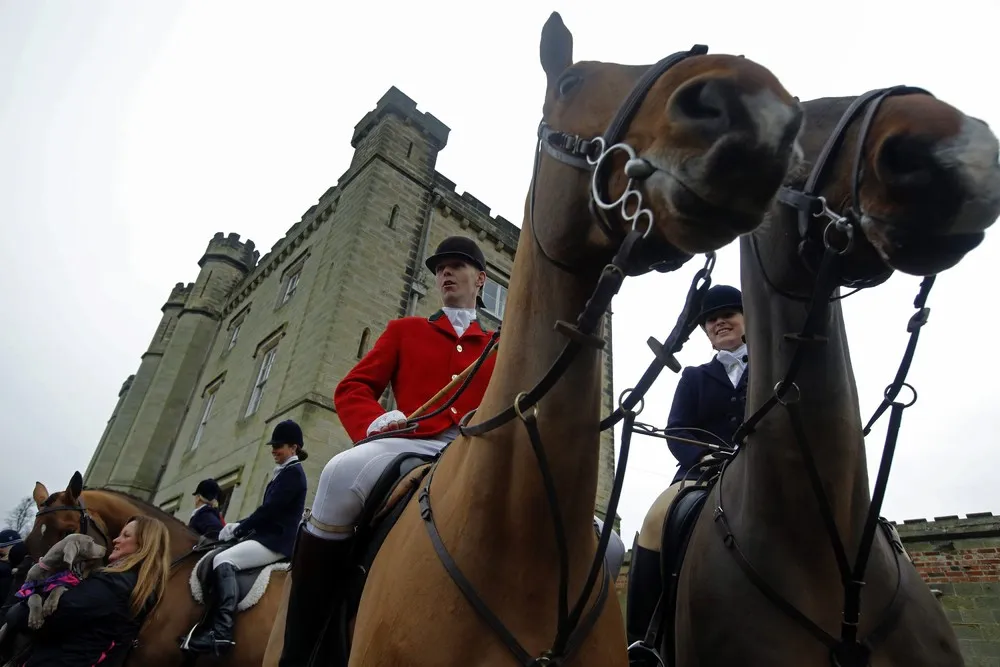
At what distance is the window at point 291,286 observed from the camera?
19.7m

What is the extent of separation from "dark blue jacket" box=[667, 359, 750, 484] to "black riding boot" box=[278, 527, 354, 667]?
7.79 feet

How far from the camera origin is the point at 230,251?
28906 mm

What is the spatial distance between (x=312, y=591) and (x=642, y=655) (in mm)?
1866

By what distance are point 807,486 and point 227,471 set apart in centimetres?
1625

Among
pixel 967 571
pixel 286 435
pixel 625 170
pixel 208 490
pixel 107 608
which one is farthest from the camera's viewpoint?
pixel 208 490

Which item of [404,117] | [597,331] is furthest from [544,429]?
[404,117]

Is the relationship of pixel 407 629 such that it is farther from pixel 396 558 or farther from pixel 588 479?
pixel 588 479

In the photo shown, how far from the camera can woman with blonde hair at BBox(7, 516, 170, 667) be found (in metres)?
4.72

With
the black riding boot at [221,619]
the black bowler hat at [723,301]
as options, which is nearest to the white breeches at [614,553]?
the black bowler hat at [723,301]

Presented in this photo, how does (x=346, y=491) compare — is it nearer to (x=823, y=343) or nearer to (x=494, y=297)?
(x=823, y=343)

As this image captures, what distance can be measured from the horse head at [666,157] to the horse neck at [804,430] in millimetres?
1188

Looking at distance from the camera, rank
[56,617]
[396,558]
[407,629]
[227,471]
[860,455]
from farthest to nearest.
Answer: [227,471]
[56,617]
[860,455]
[396,558]
[407,629]

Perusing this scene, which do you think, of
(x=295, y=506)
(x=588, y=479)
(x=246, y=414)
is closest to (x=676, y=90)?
(x=588, y=479)

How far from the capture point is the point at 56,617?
185 inches
